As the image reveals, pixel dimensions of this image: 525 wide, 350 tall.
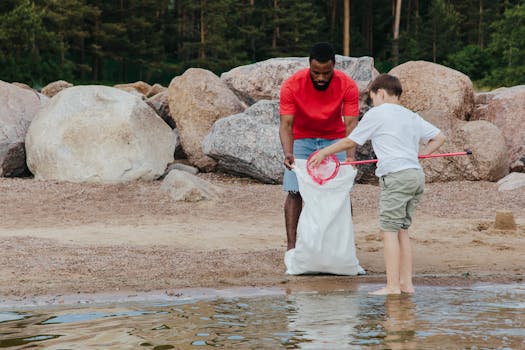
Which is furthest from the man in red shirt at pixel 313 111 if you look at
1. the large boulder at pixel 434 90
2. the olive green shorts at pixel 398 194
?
the large boulder at pixel 434 90

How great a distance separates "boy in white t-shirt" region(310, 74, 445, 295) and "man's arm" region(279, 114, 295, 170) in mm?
745

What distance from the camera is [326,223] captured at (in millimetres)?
6617

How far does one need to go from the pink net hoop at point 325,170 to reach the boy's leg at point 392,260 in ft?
2.46

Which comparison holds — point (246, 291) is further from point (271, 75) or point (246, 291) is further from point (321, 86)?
point (271, 75)

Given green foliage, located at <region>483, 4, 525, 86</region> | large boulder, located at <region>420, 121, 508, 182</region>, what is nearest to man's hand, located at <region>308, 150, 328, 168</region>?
large boulder, located at <region>420, 121, 508, 182</region>

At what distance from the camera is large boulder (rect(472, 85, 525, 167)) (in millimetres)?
14156

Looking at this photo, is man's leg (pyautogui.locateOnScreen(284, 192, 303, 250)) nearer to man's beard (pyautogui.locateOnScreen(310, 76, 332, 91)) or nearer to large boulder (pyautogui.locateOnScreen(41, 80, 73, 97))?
man's beard (pyautogui.locateOnScreen(310, 76, 332, 91))

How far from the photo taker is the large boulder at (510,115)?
14156mm

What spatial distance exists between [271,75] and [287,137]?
318 inches

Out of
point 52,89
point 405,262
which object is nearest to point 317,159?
point 405,262

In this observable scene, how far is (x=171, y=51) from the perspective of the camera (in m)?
46.8

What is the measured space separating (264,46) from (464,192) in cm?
3131

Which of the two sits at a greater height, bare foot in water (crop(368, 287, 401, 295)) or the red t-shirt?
the red t-shirt

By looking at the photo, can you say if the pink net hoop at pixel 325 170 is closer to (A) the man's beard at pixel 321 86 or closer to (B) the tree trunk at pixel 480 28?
(A) the man's beard at pixel 321 86
